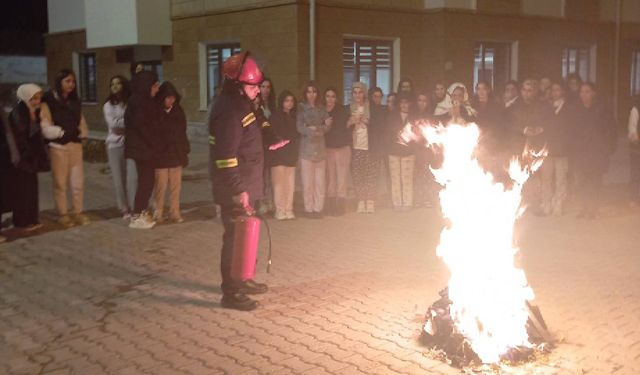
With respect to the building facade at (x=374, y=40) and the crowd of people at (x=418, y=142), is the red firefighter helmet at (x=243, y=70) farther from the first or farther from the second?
the building facade at (x=374, y=40)

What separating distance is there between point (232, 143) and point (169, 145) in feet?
12.8

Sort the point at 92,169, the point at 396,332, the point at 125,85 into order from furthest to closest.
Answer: the point at 92,169, the point at 125,85, the point at 396,332

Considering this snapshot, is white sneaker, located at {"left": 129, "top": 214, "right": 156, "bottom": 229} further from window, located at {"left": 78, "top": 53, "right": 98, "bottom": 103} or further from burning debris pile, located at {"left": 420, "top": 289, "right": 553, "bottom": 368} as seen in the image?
window, located at {"left": 78, "top": 53, "right": 98, "bottom": 103}

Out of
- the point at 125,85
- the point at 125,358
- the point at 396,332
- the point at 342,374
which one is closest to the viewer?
the point at 342,374

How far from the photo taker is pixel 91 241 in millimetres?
8875

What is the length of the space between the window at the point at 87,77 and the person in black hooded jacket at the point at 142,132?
19.1 meters

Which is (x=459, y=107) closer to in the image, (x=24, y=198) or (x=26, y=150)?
(x=26, y=150)

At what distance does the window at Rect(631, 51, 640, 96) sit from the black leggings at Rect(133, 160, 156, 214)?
69.2 ft

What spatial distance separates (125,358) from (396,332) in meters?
1.92

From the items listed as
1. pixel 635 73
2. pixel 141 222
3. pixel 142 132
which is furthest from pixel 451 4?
pixel 141 222

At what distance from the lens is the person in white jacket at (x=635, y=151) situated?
33.8ft

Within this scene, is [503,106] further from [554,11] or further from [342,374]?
[554,11]

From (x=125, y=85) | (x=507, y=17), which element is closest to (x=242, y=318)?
(x=125, y=85)

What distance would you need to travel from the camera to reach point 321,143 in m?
10.3
